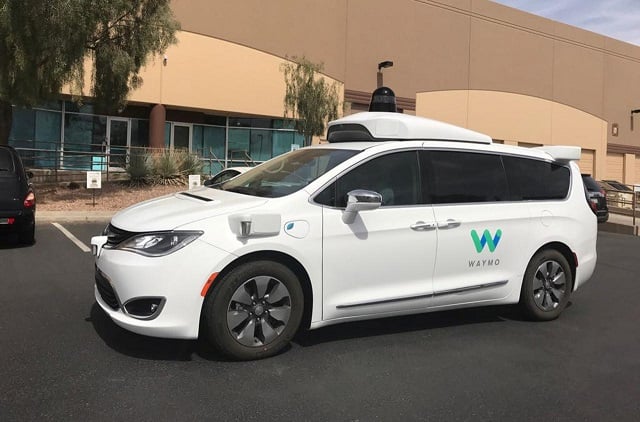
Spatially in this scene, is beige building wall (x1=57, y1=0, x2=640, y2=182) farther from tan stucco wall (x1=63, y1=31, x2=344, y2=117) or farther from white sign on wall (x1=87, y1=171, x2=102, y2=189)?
white sign on wall (x1=87, y1=171, x2=102, y2=189)

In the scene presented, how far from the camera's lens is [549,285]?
5469 millimetres

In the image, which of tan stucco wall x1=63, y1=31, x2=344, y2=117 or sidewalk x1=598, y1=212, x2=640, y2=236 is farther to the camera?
tan stucco wall x1=63, y1=31, x2=344, y2=117

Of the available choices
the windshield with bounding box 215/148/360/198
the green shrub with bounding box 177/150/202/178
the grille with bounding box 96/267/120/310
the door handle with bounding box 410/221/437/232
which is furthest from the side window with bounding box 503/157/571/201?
the green shrub with bounding box 177/150/202/178

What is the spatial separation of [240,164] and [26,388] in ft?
78.3

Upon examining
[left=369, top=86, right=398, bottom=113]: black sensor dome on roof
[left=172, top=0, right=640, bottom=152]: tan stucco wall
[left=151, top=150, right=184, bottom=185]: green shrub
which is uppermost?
[left=172, top=0, right=640, bottom=152]: tan stucco wall

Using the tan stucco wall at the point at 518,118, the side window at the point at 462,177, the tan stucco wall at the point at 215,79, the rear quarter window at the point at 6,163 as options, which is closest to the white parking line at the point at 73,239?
the rear quarter window at the point at 6,163

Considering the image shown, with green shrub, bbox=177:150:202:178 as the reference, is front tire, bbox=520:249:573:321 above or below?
below

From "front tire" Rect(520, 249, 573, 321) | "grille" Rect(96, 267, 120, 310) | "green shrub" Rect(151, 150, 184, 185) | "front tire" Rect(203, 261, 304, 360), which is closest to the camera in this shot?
"front tire" Rect(203, 261, 304, 360)

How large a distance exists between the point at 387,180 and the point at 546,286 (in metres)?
2.09

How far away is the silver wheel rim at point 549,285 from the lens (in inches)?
212

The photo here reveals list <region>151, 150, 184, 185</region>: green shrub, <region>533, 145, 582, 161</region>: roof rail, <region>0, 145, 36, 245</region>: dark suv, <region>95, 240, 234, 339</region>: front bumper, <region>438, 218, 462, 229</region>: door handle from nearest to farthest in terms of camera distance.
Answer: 1. <region>95, 240, 234, 339</region>: front bumper
2. <region>438, 218, 462, 229</region>: door handle
3. <region>533, 145, 582, 161</region>: roof rail
4. <region>0, 145, 36, 245</region>: dark suv
5. <region>151, 150, 184, 185</region>: green shrub

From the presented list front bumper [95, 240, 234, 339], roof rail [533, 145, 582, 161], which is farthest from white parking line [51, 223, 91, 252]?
roof rail [533, 145, 582, 161]

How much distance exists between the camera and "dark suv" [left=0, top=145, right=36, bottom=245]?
332 inches

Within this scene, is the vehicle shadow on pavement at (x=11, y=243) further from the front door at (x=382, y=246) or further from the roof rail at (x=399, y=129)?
the front door at (x=382, y=246)
